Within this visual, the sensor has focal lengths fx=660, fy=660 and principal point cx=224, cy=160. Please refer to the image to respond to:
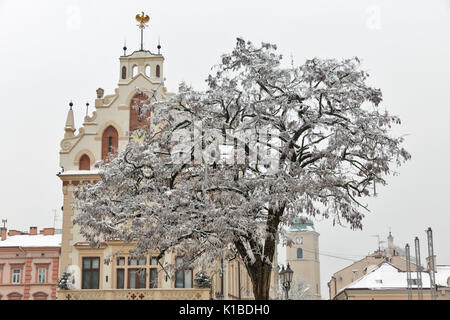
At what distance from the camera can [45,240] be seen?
2213 inches

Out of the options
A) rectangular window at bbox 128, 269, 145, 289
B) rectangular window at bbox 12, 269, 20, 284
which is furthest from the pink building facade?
rectangular window at bbox 128, 269, 145, 289

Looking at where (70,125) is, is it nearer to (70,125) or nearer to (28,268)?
(70,125)

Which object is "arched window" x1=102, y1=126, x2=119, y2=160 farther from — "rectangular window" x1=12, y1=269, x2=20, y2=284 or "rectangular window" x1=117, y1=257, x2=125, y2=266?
"rectangular window" x1=12, y1=269, x2=20, y2=284

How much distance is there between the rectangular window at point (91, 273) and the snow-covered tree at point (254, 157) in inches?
589

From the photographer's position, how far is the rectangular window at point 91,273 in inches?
1326

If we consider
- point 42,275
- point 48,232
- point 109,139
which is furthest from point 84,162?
point 48,232

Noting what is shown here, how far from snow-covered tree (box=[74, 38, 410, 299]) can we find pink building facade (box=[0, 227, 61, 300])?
3630cm

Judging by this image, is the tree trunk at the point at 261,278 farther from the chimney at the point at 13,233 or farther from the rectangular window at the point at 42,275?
the chimney at the point at 13,233

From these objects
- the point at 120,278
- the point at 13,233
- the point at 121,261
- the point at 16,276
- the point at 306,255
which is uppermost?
the point at 306,255

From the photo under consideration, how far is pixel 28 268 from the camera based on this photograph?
5400 centimetres

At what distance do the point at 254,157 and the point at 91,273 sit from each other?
18.4m
